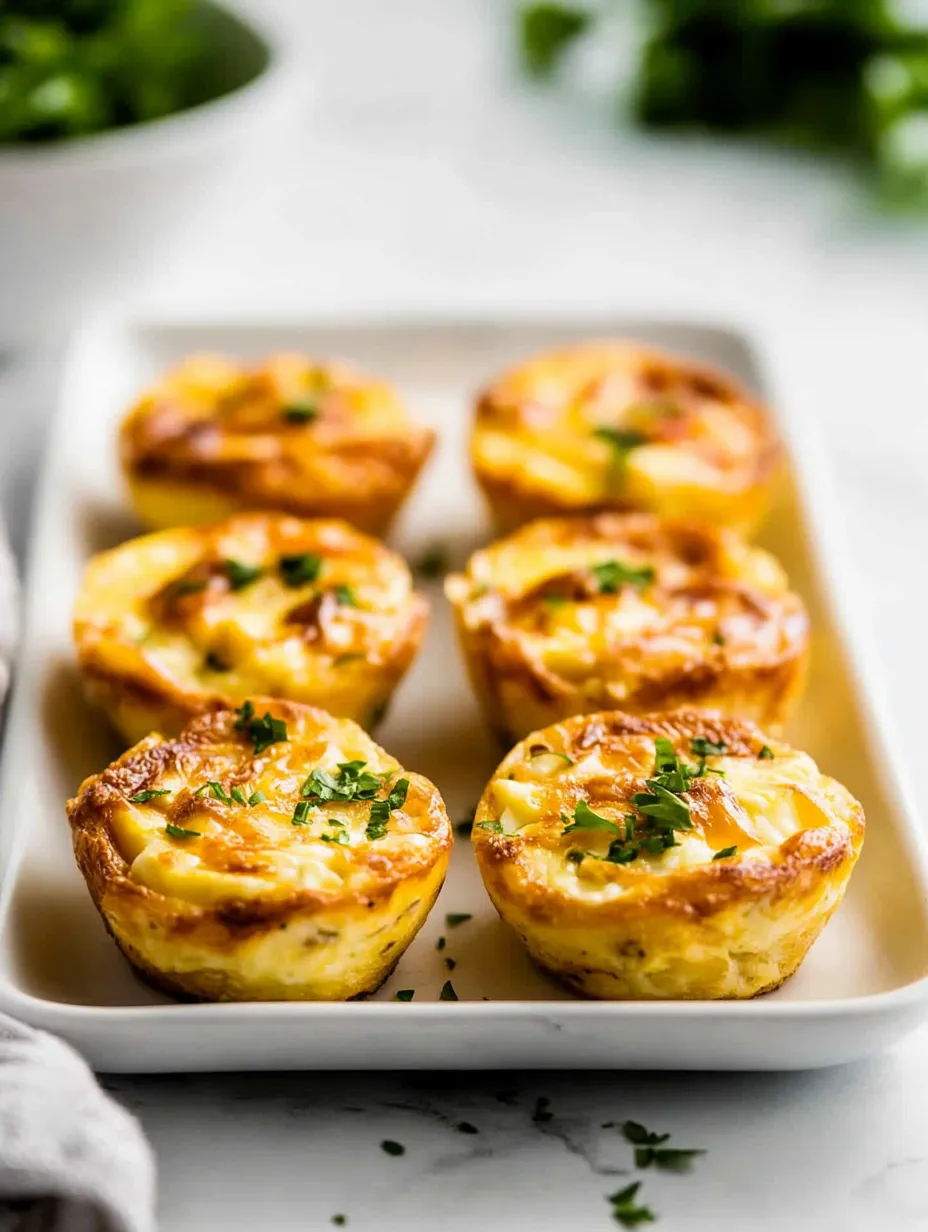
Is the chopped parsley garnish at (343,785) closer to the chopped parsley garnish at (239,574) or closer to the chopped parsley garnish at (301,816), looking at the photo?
the chopped parsley garnish at (301,816)

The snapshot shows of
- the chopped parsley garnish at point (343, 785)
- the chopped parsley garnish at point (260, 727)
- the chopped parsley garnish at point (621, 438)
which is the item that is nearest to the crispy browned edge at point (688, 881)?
the chopped parsley garnish at point (343, 785)

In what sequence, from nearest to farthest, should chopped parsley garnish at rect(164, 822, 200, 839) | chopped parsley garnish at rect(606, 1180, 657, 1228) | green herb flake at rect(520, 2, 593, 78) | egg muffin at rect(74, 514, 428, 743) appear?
chopped parsley garnish at rect(606, 1180, 657, 1228)
chopped parsley garnish at rect(164, 822, 200, 839)
egg muffin at rect(74, 514, 428, 743)
green herb flake at rect(520, 2, 593, 78)

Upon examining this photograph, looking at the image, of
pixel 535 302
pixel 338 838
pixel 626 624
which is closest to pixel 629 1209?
pixel 338 838

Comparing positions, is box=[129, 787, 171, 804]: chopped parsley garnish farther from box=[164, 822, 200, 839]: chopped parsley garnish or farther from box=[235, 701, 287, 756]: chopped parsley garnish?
box=[235, 701, 287, 756]: chopped parsley garnish

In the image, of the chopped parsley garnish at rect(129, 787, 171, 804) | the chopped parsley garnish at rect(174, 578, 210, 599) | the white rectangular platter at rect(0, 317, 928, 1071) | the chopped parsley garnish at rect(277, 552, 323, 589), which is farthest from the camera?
the chopped parsley garnish at rect(277, 552, 323, 589)

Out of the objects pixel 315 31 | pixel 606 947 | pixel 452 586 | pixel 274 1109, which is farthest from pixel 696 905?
pixel 315 31

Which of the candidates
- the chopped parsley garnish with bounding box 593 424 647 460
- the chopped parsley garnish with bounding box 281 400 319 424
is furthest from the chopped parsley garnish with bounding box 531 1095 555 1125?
the chopped parsley garnish with bounding box 281 400 319 424
